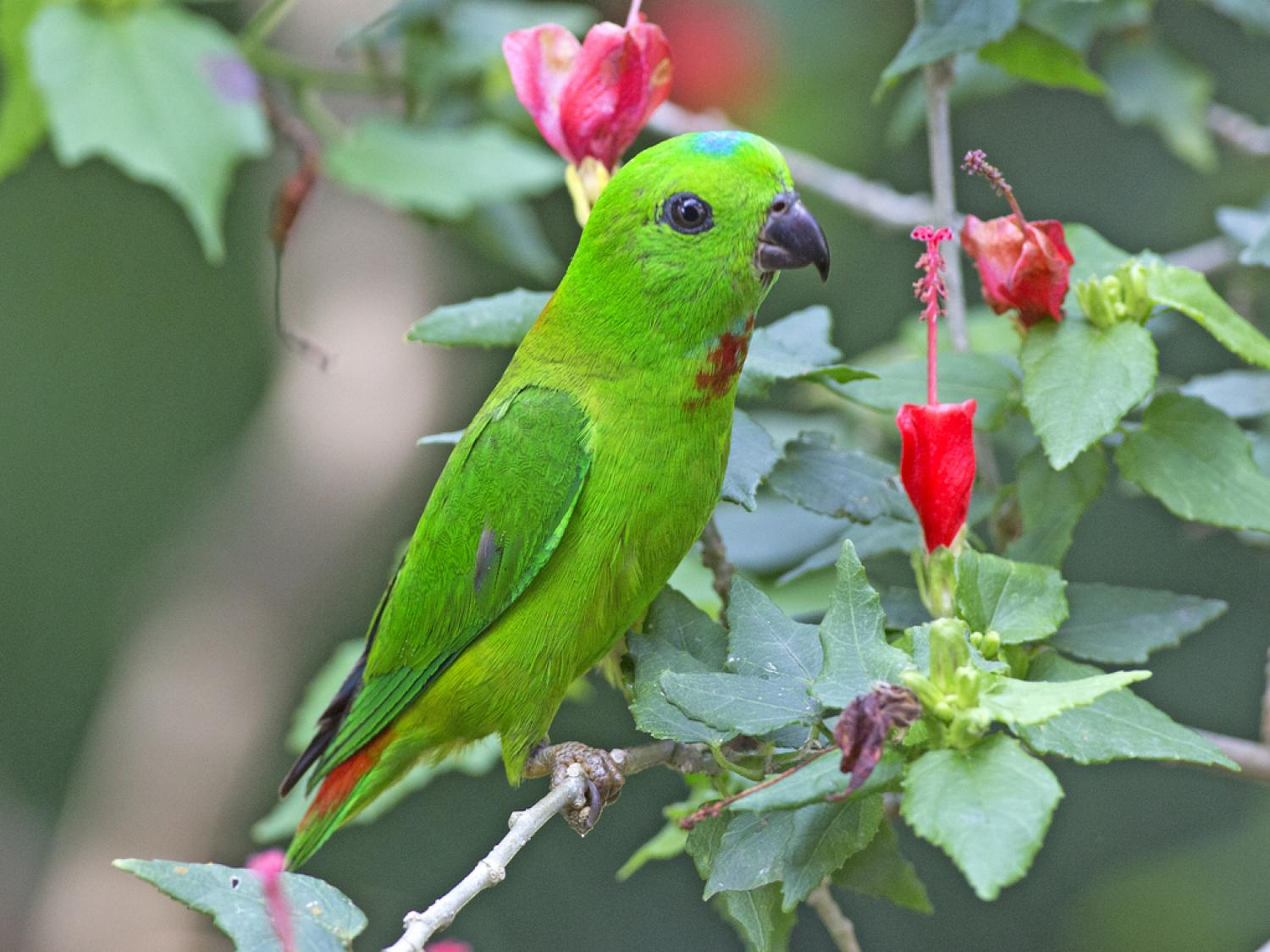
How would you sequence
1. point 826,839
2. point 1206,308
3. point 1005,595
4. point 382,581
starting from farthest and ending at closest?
point 382,581, point 1206,308, point 1005,595, point 826,839

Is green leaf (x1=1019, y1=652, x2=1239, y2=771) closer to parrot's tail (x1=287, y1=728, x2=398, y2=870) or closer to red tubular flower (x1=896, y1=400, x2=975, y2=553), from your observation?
red tubular flower (x1=896, y1=400, x2=975, y2=553)

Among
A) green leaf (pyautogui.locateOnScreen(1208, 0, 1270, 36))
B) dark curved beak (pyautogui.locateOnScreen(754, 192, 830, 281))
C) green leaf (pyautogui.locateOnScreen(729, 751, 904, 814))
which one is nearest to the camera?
green leaf (pyautogui.locateOnScreen(729, 751, 904, 814))

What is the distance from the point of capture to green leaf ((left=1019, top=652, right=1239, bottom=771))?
1016 millimetres

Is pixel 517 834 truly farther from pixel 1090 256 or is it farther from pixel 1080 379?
pixel 1090 256

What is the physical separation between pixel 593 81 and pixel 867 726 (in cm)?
79

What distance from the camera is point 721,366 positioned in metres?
1.39

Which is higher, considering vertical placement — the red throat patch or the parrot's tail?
the red throat patch

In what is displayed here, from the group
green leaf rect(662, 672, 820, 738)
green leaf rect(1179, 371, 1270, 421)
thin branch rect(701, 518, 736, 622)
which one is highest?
green leaf rect(662, 672, 820, 738)

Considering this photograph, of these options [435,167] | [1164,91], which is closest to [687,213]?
[435,167]

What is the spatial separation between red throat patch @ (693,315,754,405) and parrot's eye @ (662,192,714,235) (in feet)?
0.36

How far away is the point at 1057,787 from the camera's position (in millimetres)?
918

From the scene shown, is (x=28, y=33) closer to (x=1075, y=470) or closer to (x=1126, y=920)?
(x=1075, y=470)

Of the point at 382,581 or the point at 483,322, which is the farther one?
the point at 382,581

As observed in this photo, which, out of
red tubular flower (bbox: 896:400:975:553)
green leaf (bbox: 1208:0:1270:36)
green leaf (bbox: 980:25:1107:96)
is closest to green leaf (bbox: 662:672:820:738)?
red tubular flower (bbox: 896:400:975:553)
